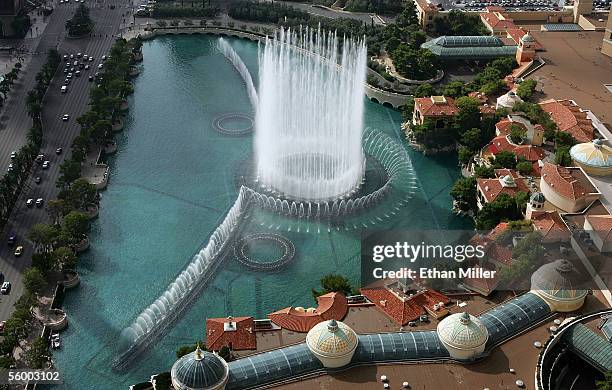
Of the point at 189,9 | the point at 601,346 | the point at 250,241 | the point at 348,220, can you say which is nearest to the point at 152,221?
the point at 250,241

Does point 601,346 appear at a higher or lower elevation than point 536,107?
lower

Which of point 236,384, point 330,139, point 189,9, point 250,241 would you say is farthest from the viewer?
point 189,9

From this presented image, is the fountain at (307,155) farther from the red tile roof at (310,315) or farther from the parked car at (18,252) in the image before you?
the parked car at (18,252)

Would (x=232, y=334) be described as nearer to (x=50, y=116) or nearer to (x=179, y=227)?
(x=179, y=227)

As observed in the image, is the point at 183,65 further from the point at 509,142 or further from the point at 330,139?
the point at 509,142

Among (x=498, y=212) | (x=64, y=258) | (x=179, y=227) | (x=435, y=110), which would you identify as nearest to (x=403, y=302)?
(x=498, y=212)

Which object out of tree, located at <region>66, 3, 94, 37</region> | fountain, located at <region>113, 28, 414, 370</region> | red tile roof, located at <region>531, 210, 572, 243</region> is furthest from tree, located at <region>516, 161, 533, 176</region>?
tree, located at <region>66, 3, 94, 37</region>

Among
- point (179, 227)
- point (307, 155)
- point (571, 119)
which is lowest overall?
point (179, 227)
